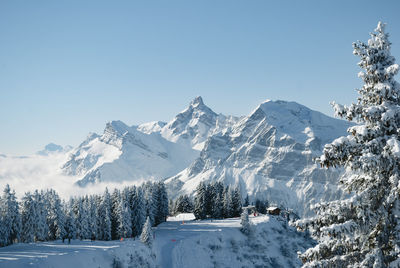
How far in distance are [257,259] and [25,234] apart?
52.1 m

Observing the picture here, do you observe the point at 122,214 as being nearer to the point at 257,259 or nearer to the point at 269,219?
the point at 257,259

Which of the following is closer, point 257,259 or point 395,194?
point 395,194

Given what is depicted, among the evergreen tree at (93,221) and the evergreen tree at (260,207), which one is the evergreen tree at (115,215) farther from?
the evergreen tree at (260,207)

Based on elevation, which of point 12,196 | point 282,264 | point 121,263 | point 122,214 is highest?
point 12,196

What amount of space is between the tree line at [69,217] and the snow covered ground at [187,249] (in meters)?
4.85

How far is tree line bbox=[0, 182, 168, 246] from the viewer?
70625 mm

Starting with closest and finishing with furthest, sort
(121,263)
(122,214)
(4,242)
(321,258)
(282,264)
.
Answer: (321,258) < (121,263) < (4,242) < (122,214) < (282,264)

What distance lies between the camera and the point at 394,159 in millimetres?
10203

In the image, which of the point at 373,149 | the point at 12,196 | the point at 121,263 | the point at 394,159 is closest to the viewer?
the point at 394,159

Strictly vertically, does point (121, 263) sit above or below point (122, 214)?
below

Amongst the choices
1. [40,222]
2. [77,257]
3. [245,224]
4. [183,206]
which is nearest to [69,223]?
[40,222]

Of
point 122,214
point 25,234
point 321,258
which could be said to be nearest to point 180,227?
point 122,214

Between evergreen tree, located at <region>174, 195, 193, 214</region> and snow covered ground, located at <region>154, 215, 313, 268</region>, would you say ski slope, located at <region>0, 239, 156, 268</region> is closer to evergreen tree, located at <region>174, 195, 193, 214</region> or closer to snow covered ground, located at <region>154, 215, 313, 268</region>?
snow covered ground, located at <region>154, 215, 313, 268</region>

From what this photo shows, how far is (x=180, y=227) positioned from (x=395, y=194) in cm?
9201
